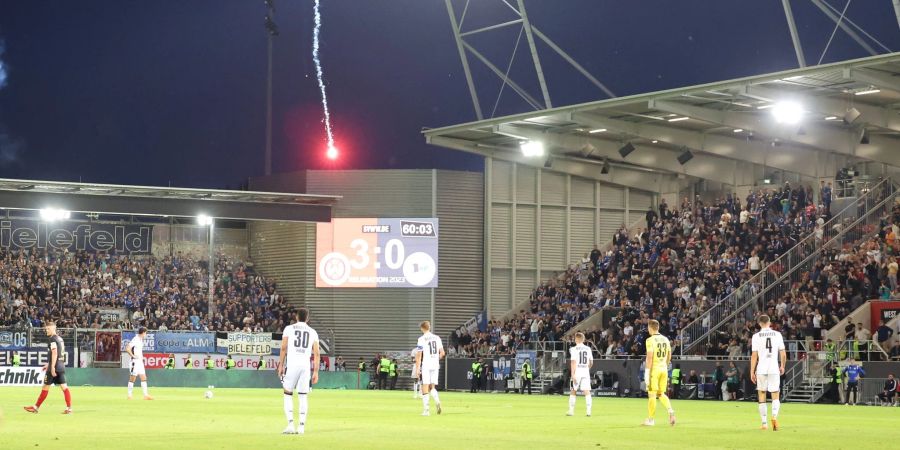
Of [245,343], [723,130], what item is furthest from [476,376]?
[723,130]

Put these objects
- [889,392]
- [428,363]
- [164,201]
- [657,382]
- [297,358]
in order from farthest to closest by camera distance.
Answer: [164,201], [889,392], [428,363], [657,382], [297,358]

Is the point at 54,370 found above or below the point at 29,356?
above

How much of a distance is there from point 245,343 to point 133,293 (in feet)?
24.3

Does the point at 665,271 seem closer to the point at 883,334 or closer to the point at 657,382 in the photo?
the point at 883,334

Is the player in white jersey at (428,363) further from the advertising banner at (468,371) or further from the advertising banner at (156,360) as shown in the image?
the advertising banner at (156,360)

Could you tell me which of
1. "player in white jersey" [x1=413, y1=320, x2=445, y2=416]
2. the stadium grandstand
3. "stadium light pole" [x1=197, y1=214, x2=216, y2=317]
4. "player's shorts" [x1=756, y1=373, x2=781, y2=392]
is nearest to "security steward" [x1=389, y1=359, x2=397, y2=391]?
the stadium grandstand

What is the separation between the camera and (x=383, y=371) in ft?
190

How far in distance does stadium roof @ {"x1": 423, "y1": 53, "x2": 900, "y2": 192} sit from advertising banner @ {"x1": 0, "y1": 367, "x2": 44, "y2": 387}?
2097 cm

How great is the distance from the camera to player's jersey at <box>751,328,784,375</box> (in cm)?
2225

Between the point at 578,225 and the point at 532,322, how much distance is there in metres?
9.01

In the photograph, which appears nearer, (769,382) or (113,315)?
(769,382)

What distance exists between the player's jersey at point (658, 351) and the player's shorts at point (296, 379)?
688cm

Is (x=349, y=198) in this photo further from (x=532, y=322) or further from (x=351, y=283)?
(x=532, y=322)

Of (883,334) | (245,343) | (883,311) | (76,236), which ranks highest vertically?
(76,236)
